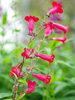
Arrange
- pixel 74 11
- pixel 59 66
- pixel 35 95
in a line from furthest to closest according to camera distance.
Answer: pixel 74 11, pixel 59 66, pixel 35 95

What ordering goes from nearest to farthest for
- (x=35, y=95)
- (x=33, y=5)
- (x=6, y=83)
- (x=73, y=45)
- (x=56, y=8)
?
1. (x=56, y=8)
2. (x=35, y=95)
3. (x=6, y=83)
4. (x=73, y=45)
5. (x=33, y=5)

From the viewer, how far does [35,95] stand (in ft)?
9.19

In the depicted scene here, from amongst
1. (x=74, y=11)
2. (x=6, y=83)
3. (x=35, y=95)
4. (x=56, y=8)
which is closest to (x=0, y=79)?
(x=6, y=83)

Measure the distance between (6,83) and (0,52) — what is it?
88 centimetres

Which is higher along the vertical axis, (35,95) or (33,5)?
(33,5)

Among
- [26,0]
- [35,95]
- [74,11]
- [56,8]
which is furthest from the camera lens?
[26,0]

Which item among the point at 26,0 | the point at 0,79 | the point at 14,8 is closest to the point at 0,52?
the point at 0,79

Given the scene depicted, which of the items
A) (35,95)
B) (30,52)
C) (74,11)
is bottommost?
(35,95)

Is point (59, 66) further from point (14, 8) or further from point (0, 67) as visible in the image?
point (14, 8)

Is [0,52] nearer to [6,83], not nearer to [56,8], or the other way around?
[6,83]

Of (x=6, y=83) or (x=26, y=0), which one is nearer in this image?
(x=6, y=83)

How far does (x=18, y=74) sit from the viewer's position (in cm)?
184

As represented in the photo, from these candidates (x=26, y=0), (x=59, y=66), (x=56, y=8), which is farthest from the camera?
(x=26, y=0)

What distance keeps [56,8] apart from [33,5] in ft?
49.7
